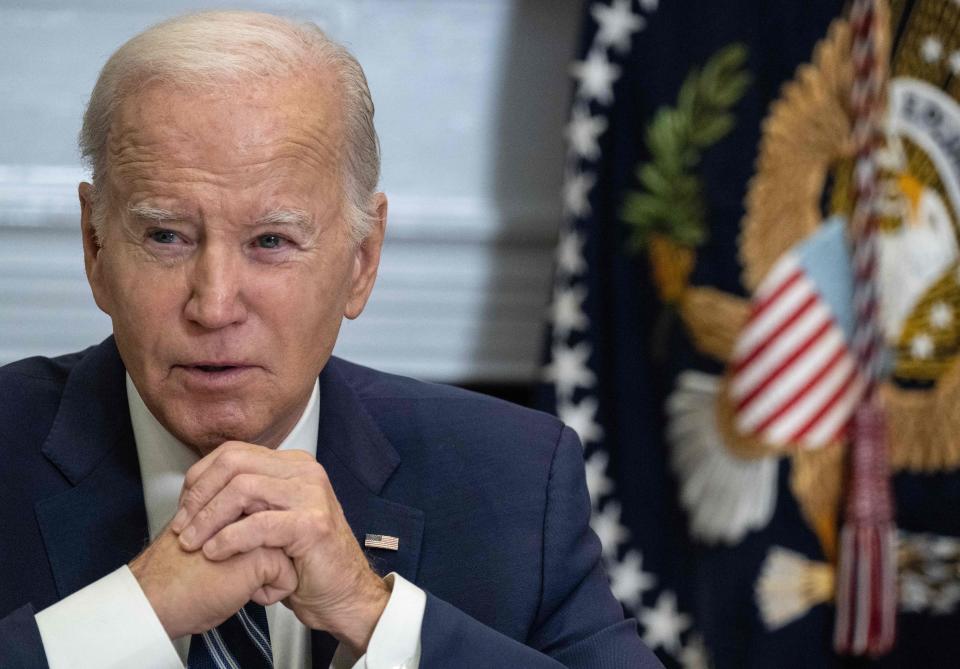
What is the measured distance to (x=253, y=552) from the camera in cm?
170

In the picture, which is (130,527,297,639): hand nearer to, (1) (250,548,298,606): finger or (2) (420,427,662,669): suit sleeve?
(1) (250,548,298,606): finger

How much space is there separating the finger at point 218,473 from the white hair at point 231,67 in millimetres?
353

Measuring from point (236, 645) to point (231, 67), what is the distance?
28.6 inches

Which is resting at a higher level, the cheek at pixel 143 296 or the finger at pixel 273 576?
the cheek at pixel 143 296

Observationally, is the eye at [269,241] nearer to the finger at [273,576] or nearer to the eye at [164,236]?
the eye at [164,236]

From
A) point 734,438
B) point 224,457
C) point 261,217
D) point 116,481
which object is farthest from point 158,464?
point 734,438

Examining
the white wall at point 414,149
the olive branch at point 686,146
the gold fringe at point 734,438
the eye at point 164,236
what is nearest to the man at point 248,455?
the eye at point 164,236

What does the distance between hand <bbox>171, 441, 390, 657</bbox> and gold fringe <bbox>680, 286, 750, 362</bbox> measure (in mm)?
1728

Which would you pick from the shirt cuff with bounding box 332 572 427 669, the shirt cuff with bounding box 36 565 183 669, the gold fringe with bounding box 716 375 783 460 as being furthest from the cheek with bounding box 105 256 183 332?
the gold fringe with bounding box 716 375 783 460

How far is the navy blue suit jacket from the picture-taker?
6.15 ft

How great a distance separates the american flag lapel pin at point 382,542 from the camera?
1.94 metres

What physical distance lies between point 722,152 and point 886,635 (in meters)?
1.14

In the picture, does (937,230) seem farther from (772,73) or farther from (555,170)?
(555,170)

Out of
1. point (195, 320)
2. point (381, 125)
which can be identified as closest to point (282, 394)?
point (195, 320)
